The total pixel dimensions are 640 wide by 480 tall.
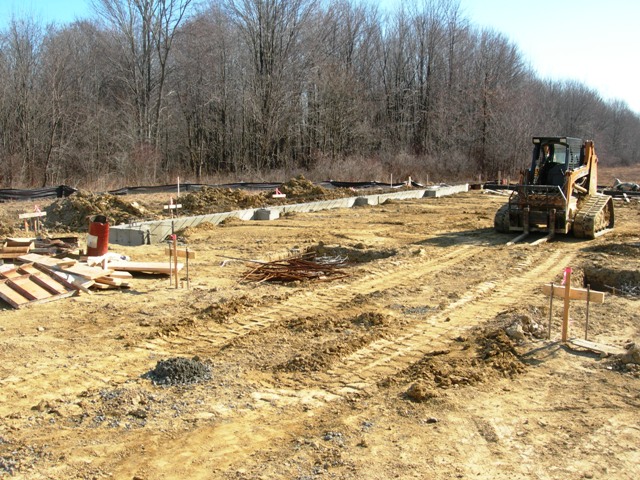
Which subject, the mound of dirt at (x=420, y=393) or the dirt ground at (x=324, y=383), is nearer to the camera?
the dirt ground at (x=324, y=383)

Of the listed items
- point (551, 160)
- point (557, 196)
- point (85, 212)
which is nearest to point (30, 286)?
point (85, 212)

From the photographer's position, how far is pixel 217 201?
19.1 m

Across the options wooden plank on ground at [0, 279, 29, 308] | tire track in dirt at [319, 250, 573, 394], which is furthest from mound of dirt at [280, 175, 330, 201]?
wooden plank on ground at [0, 279, 29, 308]

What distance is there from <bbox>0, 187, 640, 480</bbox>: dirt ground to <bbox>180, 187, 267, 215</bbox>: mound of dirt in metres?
8.11

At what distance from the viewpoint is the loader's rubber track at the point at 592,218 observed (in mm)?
14039

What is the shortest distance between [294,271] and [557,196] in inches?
273

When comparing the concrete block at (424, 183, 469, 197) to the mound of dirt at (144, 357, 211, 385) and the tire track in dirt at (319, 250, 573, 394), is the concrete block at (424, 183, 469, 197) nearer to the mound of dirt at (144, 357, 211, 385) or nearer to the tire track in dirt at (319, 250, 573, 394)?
the tire track in dirt at (319, 250, 573, 394)

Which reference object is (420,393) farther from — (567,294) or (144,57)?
(144,57)

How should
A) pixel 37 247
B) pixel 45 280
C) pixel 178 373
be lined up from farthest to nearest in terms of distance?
pixel 37 247
pixel 45 280
pixel 178 373

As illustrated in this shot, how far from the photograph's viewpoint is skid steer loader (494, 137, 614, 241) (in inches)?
554

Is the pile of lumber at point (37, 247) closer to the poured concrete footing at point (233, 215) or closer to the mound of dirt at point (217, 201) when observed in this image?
the poured concrete footing at point (233, 215)

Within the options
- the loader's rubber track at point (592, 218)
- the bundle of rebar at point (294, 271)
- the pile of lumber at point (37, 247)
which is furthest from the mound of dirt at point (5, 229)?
the loader's rubber track at point (592, 218)

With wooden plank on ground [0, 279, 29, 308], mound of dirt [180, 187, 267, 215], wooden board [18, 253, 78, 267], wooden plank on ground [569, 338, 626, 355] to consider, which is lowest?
wooden plank on ground [569, 338, 626, 355]

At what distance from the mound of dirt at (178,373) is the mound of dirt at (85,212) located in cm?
1092
